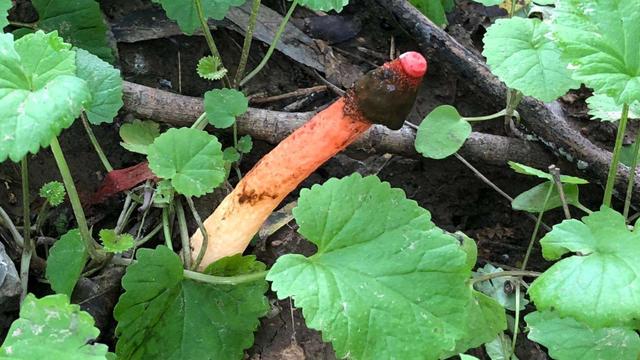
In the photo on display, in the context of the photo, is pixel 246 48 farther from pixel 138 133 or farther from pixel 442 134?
pixel 442 134

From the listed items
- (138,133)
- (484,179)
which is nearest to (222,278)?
(138,133)

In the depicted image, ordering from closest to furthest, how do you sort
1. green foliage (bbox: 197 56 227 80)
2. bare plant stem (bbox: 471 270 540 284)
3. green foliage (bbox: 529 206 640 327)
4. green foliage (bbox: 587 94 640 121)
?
green foliage (bbox: 529 206 640 327) → bare plant stem (bbox: 471 270 540 284) → green foliage (bbox: 587 94 640 121) → green foliage (bbox: 197 56 227 80)

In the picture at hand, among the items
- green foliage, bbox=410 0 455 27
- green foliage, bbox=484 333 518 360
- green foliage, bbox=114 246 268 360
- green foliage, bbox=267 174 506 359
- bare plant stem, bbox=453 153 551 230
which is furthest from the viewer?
green foliage, bbox=410 0 455 27

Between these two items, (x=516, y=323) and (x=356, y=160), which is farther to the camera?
(x=356, y=160)

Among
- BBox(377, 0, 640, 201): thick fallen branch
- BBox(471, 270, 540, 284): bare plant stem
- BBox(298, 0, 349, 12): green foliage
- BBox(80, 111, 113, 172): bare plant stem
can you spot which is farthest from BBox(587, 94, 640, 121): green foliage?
BBox(80, 111, 113, 172): bare plant stem

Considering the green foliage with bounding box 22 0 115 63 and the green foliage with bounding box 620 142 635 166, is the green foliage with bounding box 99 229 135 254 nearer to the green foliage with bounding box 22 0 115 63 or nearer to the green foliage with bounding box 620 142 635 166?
the green foliage with bounding box 22 0 115 63

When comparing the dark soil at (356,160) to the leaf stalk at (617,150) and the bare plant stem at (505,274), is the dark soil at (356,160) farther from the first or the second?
the leaf stalk at (617,150)
